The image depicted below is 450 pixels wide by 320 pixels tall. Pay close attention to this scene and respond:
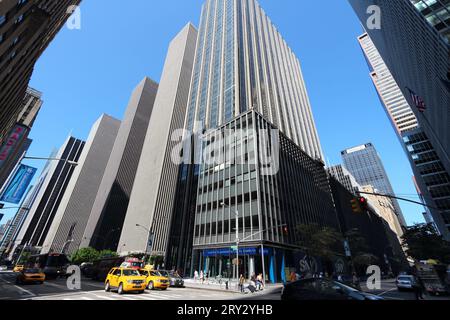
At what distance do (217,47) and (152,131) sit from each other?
43.6 meters

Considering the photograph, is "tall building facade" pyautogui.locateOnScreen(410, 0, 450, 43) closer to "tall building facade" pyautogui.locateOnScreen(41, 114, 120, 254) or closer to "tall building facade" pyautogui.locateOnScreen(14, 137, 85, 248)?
"tall building facade" pyautogui.locateOnScreen(41, 114, 120, 254)

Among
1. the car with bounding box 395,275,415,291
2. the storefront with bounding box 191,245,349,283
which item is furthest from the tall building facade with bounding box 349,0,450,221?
the storefront with bounding box 191,245,349,283

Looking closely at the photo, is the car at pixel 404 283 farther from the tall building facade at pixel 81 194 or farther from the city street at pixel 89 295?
the tall building facade at pixel 81 194

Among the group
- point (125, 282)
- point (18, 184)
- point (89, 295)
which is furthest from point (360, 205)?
point (18, 184)

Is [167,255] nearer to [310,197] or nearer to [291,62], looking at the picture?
[310,197]

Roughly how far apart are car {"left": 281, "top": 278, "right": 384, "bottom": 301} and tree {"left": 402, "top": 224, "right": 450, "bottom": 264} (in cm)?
5303

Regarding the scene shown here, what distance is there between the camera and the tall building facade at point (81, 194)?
114312 mm

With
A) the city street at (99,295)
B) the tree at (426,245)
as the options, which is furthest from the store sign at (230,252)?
the tree at (426,245)

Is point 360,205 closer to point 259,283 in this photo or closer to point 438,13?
point 259,283

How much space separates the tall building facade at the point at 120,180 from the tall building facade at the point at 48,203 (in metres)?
44.9

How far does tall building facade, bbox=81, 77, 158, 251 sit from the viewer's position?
102 m

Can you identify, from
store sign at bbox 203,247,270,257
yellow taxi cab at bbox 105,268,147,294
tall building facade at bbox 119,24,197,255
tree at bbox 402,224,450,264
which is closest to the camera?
yellow taxi cab at bbox 105,268,147,294

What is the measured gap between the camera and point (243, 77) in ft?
234
